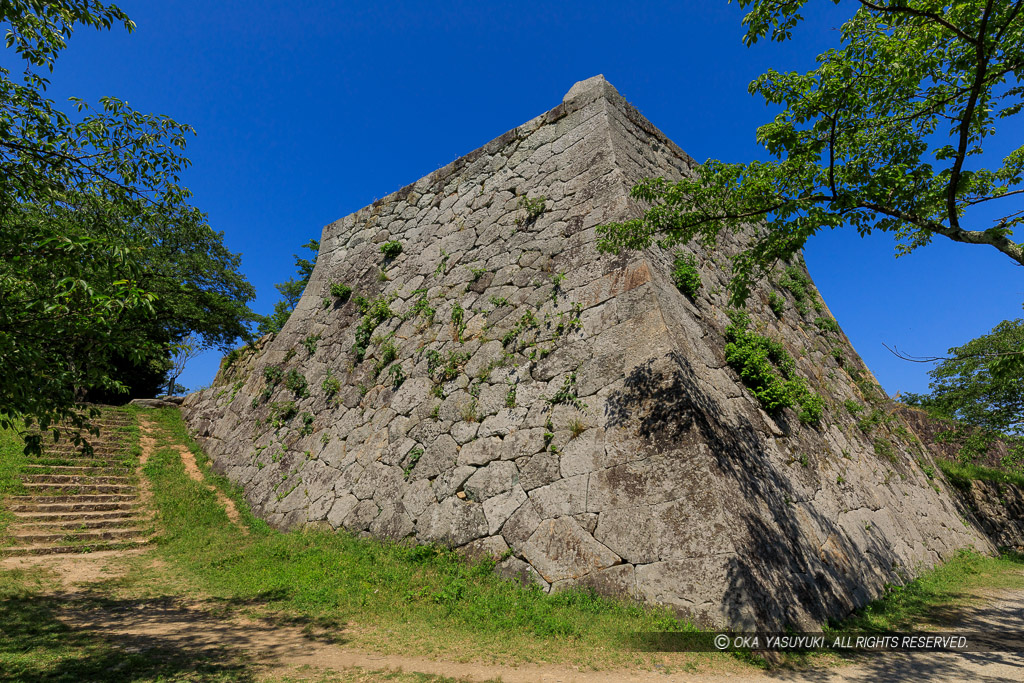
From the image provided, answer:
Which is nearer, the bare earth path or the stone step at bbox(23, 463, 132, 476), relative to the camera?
the bare earth path

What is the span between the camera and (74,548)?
7.86 m

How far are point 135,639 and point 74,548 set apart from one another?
15.4 ft

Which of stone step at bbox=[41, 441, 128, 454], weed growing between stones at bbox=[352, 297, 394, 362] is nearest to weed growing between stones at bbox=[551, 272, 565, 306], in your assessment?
weed growing between stones at bbox=[352, 297, 394, 362]

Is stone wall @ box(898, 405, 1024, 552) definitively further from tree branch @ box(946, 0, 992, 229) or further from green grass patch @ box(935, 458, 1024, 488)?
tree branch @ box(946, 0, 992, 229)

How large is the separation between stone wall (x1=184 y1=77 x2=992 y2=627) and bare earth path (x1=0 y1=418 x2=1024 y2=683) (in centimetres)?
76

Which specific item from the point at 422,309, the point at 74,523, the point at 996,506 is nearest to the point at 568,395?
the point at 422,309

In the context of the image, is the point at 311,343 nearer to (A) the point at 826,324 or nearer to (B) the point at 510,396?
(B) the point at 510,396

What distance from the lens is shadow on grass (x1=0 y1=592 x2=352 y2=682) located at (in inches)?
154

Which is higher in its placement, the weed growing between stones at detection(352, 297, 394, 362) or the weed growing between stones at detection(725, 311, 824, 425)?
the weed growing between stones at detection(352, 297, 394, 362)

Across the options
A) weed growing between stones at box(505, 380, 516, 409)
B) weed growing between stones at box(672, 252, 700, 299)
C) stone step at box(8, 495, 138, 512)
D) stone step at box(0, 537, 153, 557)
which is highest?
weed growing between stones at box(672, 252, 700, 299)

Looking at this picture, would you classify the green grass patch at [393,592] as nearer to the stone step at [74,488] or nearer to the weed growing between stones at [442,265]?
the stone step at [74,488]

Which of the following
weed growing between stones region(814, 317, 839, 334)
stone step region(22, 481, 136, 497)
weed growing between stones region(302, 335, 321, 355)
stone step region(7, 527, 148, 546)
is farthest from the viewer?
weed growing between stones region(302, 335, 321, 355)

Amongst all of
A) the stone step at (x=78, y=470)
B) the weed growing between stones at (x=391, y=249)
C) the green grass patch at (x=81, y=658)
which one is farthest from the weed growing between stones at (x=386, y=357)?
the stone step at (x=78, y=470)

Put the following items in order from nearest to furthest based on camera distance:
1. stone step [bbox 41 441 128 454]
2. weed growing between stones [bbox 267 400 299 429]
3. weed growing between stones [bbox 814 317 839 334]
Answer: stone step [bbox 41 441 128 454] → weed growing between stones [bbox 267 400 299 429] → weed growing between stones [bbox 814 317 839 334]
